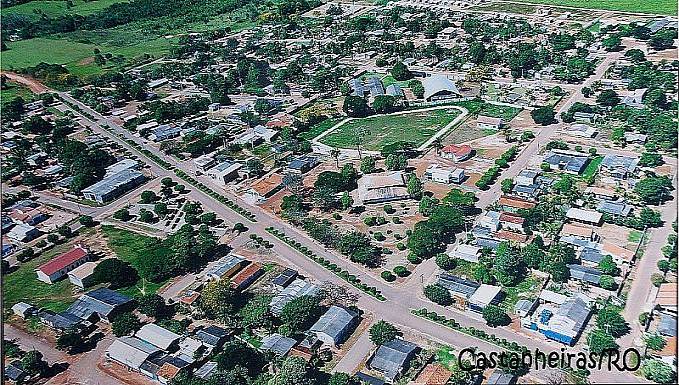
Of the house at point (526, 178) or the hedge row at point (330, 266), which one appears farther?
the house at point (526, 178)

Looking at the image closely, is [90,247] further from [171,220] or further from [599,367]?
[599,367]

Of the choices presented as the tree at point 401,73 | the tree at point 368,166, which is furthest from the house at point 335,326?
the tree at point 401,73

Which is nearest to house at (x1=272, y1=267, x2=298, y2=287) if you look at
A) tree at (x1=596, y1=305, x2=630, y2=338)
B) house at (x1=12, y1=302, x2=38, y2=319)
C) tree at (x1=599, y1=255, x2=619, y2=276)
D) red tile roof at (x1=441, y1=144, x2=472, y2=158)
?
house at (x1=12, y1=302, x2=38, y2=319)

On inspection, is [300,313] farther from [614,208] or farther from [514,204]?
[614,208]

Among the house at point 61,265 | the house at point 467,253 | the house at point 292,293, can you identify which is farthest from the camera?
the house at point 61,265

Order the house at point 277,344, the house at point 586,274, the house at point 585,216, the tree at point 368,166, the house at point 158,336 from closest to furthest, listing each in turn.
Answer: the house at point 277,344
the house at point 158,336
the house at point 586,274
the house at point 585,216
the tree at point 368,166

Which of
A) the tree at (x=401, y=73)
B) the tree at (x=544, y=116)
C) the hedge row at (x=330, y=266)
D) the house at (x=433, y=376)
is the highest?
the tree at (x=401, y=73)

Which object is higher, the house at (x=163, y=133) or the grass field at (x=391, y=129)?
the house at (x=163, y=133)

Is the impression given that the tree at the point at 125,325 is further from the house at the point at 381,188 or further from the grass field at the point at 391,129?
the grass field at the point at 391,129

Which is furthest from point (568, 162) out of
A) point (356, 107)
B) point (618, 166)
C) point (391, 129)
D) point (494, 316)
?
point (356, 107)

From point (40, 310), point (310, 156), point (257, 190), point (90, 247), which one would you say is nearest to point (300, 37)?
point (310, 156)
